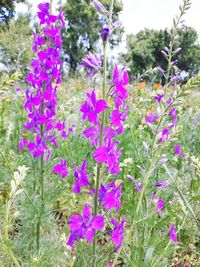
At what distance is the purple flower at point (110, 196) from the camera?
1.55 meters

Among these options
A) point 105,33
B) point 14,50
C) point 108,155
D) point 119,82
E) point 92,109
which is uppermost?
point 14,50

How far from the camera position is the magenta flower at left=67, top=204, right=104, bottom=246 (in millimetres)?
1511

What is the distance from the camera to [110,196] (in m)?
1.56

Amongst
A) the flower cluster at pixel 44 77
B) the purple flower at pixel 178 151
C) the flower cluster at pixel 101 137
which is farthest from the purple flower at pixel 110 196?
the purple flower at pixel 178 151

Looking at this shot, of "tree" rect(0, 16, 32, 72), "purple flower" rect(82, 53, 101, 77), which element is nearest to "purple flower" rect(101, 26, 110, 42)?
"purple flower" rect(82, 53, 101, 77)

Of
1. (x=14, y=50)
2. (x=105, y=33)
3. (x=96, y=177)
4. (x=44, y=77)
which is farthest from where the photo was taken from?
(x=14, y=50)

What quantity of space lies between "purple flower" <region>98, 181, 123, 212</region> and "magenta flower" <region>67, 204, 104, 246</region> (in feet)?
0.24

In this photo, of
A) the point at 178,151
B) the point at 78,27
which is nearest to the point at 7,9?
the point at 78,27

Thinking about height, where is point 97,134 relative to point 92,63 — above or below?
below

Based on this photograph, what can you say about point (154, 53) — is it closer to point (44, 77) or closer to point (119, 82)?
point (44, 77)

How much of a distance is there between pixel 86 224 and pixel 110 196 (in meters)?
0.15

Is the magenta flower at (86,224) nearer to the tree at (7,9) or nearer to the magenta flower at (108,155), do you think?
the magenta flower at (108,155)

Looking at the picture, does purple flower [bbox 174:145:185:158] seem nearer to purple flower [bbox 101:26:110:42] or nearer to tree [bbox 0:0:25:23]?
purple flower [bbox 101:26:110:42]

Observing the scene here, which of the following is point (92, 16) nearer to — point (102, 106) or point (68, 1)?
point (68, 1)
